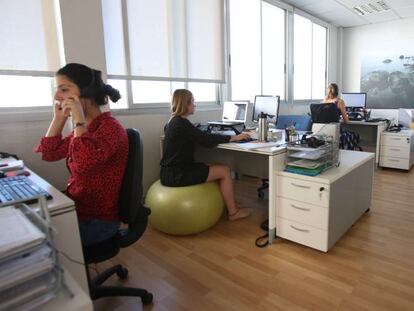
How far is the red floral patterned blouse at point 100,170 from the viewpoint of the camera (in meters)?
1.27

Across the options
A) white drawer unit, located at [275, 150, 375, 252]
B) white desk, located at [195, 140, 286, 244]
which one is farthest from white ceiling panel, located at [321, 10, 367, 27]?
white drawer unit, located at [275, 150, 375, 252]

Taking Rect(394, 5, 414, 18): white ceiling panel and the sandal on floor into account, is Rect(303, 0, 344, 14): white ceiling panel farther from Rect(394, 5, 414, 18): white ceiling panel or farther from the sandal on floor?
the sandal on floor

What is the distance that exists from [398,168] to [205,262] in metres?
3.61

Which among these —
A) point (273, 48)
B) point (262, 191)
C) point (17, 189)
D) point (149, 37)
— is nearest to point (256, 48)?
point (273, 48)

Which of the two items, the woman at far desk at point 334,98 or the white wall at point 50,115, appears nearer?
the white wall at point 50,115

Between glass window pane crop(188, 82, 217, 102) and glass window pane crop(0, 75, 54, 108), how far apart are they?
1651 mm

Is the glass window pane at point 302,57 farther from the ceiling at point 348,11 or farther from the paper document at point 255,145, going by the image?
the paper document at point 255,145

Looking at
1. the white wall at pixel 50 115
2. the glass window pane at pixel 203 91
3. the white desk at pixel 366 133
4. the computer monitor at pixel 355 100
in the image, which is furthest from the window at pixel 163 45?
the computer monitor at pixel 355 100

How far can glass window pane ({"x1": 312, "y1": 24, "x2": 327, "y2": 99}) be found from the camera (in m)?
5.92

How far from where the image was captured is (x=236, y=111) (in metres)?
3.08

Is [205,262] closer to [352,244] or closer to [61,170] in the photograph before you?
[352,244]

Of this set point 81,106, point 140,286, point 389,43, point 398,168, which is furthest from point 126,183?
point 389,43

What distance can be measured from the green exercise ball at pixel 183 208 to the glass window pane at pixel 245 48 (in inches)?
84.3

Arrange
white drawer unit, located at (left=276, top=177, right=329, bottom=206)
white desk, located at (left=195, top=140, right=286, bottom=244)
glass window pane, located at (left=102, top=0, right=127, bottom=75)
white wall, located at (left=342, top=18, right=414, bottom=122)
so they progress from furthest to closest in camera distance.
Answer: white wall, located at (left=342, top=18, right=414, bottom=122) < glass window pane, located at (left=102, top=0, right=127, bottom=75) < white desk, located at (left=195, top=140, right=286, bottom=244) < white drawer unit, located at (left=276, top=177, right=329, bottom=206)
